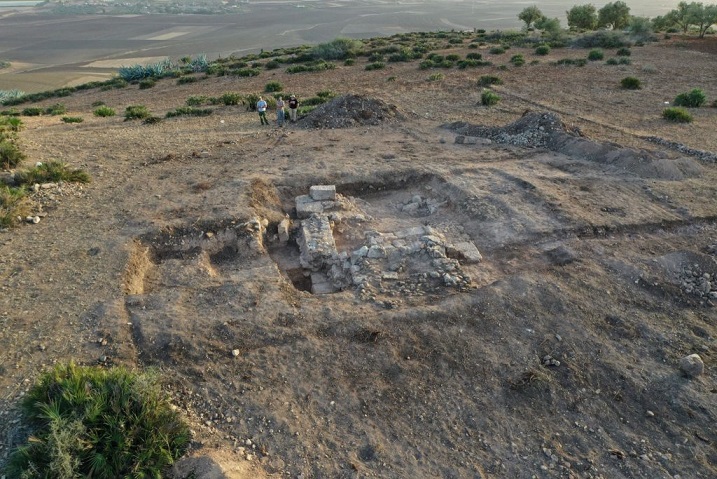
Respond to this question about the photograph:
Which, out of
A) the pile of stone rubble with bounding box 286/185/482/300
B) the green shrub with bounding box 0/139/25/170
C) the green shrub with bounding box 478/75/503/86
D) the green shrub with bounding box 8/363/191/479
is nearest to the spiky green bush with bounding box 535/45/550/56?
the green shrub with bounding box 478/75/503/86

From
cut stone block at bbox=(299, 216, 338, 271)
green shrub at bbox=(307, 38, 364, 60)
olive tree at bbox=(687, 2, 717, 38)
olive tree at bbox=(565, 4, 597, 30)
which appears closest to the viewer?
cut stone block at bbox=(299, 216, 338, 271)

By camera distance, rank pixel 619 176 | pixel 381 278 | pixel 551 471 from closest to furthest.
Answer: pixel 551 471
pixel 381 278
pixel 619 176

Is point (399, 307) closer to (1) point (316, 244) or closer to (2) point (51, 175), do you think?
(1) point (316, 244)

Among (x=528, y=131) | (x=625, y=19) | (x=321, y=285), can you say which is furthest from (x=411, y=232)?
(x=625, y=19)

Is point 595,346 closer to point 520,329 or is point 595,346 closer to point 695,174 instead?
point 520,329

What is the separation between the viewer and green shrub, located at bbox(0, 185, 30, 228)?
9016 mm

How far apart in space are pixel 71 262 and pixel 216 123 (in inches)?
401

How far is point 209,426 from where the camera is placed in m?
5.36

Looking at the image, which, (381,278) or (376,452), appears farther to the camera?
(381,278)

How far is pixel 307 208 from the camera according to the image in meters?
10.4

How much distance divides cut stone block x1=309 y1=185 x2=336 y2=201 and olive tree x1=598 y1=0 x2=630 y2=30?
45206 mm

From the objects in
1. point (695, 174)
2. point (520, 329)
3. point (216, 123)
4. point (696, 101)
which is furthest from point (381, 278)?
point (696, 101)

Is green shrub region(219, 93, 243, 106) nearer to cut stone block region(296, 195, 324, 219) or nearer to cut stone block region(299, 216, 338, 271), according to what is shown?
cut stone block region(296, 195, 324, 219)

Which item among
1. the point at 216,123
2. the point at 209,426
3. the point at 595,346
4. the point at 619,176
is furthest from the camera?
the point at 216,123
